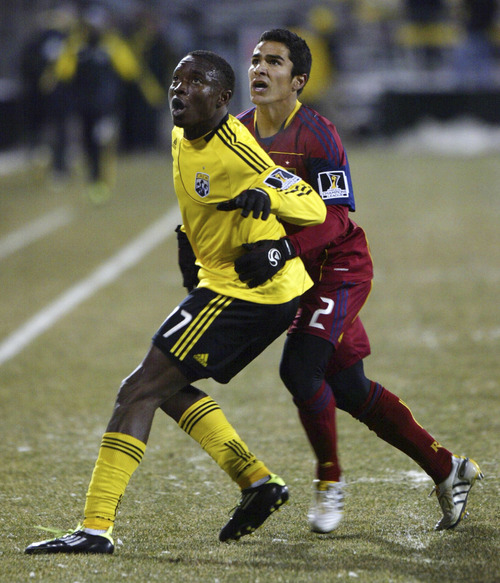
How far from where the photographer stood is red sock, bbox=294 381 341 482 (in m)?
4.04

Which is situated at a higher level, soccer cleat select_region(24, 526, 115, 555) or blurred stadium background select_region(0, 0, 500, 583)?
soccer cleat select_region(24, 526, 115, 555)

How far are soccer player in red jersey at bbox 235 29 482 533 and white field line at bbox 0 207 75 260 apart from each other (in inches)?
283

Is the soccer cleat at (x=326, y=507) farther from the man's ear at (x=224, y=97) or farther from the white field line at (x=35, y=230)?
the white field line at (x=35, y=230)

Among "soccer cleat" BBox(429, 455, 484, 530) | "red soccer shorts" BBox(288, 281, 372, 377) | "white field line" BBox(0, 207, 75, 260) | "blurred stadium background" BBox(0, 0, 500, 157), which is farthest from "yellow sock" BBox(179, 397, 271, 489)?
"blurred stadium background" BBox(0, 0, 500, 157)

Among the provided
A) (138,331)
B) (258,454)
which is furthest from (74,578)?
(138,331)

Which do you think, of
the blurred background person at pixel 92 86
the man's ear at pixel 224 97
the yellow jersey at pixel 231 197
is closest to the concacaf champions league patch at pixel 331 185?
the yellow jersey at pixel 231 197

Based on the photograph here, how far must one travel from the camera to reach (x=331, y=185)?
4.03 meters

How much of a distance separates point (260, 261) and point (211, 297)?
0.78 ft

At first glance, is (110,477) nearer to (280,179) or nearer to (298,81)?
(280,179)

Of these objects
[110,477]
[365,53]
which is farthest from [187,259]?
[365,53]

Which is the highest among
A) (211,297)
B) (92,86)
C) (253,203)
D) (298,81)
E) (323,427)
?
(298,81)

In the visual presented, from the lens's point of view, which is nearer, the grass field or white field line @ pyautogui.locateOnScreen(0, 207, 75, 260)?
the grass field

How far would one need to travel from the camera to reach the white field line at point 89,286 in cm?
767

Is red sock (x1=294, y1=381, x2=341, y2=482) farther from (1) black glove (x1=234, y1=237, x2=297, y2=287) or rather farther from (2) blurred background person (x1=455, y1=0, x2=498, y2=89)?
(2) blurred background person (x1=455, y1=0, x2=498, y2=89)
